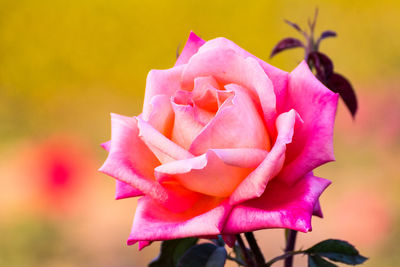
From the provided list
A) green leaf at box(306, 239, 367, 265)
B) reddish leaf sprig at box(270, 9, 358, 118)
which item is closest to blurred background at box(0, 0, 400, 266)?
reddish leaf sprig at box(270, 9, 358, 118)

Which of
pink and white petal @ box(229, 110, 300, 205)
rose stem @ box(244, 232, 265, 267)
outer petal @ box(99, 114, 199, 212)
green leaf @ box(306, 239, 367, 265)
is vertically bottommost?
green leaf @ box(306, 239, 367, 265)

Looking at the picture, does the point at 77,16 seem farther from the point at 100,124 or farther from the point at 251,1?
the point at 251,1

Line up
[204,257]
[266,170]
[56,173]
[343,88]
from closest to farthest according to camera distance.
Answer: [266,170]
[204,257]
[343,88]
[56,173]

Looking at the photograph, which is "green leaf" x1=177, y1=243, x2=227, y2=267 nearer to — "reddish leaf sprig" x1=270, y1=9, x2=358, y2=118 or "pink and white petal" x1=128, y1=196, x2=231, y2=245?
"pink and white petal" x1=128, y1=196, x2=231, y2=245

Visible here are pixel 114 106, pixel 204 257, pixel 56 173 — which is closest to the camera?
pixel 204 257

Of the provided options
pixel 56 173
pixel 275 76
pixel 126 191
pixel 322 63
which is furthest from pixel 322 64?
pixel 56 173

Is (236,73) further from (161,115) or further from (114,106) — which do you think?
(114,106)

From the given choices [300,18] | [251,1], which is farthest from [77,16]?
[300,18]
